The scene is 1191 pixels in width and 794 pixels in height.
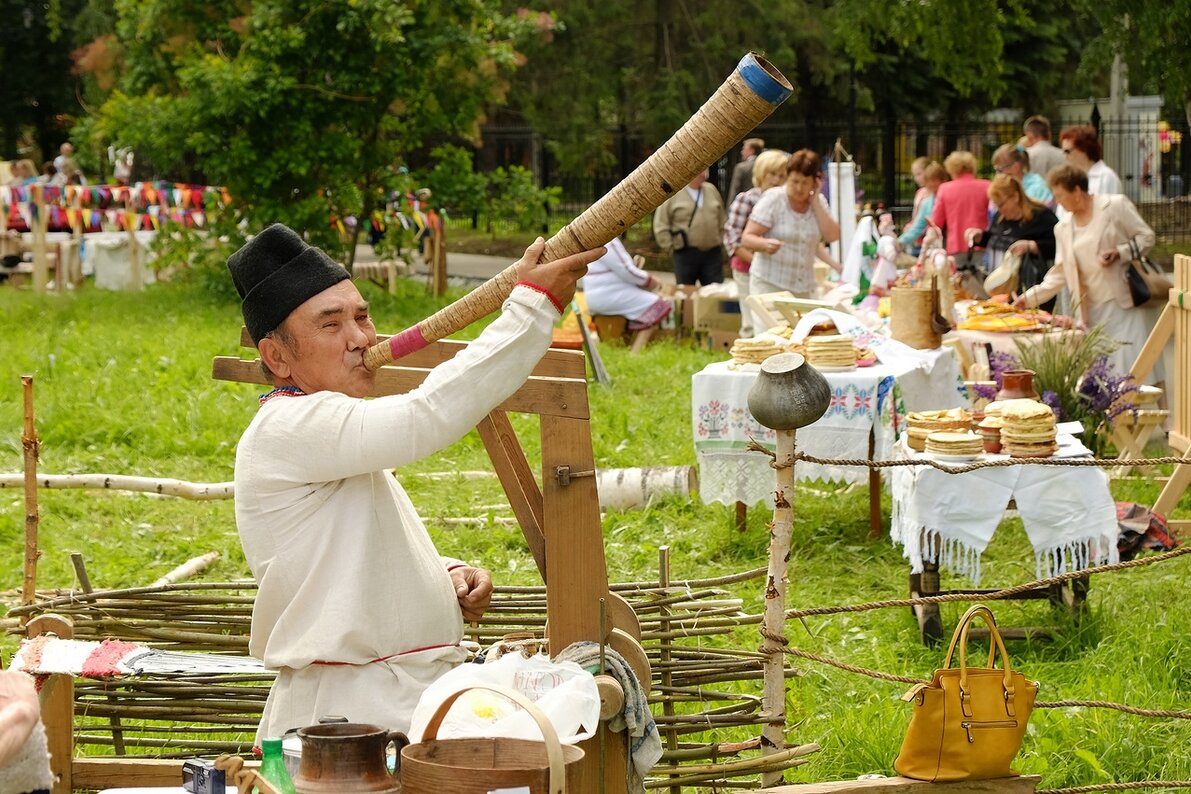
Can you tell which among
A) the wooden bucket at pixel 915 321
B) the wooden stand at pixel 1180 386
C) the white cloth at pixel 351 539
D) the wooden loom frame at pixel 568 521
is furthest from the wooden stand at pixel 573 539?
the wooden bucket at pixel 915 321

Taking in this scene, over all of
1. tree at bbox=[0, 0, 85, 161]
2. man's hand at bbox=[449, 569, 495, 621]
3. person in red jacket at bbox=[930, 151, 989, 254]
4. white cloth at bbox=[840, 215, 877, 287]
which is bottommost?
man's hand at bbox=[449, 569, 495, 621]

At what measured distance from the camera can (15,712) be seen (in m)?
2.32

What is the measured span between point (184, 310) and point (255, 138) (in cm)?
202

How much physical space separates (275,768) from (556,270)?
3.45ft

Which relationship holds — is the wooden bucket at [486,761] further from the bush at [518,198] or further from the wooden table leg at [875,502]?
the bush at [518,198]

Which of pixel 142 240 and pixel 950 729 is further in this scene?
pixel 142 240

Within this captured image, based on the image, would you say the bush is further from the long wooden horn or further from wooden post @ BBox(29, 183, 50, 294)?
the long wooden horn

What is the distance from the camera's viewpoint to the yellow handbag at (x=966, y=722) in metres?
3.56

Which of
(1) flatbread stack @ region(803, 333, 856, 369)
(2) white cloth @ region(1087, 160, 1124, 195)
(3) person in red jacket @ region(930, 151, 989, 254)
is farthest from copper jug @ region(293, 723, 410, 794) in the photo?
(2) white cloth @ region(1087, 160, 1124, 195)

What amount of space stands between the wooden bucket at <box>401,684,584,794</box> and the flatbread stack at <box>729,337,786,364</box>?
16.7 ft

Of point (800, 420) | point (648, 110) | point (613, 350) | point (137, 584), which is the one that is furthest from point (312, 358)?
point (648, 110)

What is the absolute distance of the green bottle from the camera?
2631 mm

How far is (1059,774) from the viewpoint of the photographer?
15.6ft

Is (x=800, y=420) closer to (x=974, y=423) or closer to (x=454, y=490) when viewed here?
(x=974, y=423)
